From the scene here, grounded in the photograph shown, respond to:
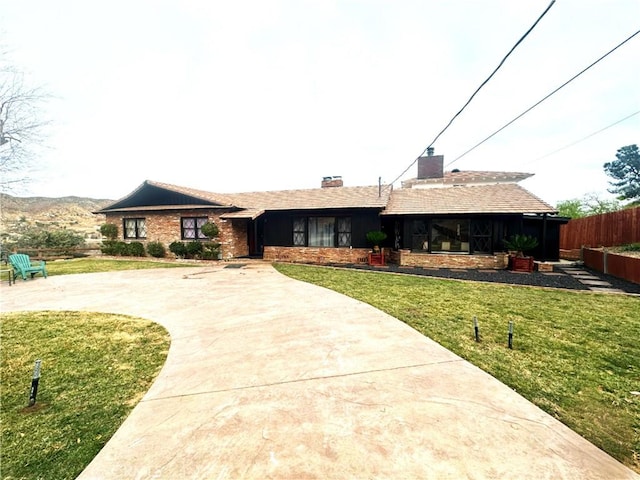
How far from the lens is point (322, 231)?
16312mm

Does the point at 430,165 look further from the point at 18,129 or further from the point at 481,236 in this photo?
the point at 18,129

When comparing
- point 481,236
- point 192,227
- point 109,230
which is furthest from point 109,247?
point 481,236

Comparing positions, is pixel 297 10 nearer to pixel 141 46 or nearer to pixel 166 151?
pixel 141 46

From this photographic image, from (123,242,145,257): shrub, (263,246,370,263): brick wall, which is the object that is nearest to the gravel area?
(263,246,370,263): brick wall

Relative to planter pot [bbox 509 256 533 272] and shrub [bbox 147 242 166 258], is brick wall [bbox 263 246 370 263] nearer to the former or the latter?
shrub [bbox 147 242 166 258]

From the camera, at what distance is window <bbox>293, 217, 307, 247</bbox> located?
16547mm

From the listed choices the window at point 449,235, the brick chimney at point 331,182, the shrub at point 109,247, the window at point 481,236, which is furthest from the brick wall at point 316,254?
the shrub at point 109,247

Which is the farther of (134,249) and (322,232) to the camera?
(134,249)

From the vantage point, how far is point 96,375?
374 cm

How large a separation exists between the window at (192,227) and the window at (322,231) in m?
6.01

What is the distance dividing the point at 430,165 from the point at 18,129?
1231 inches

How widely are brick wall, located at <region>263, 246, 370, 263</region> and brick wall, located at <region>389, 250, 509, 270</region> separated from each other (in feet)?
7.25

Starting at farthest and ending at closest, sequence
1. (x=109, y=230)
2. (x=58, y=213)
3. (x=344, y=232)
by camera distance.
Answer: (x=58, y=213) < (x=109, y=230) < (x=344, y=232)

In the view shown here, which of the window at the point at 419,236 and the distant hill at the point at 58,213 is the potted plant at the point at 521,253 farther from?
the distant hill at the point at 58,213
